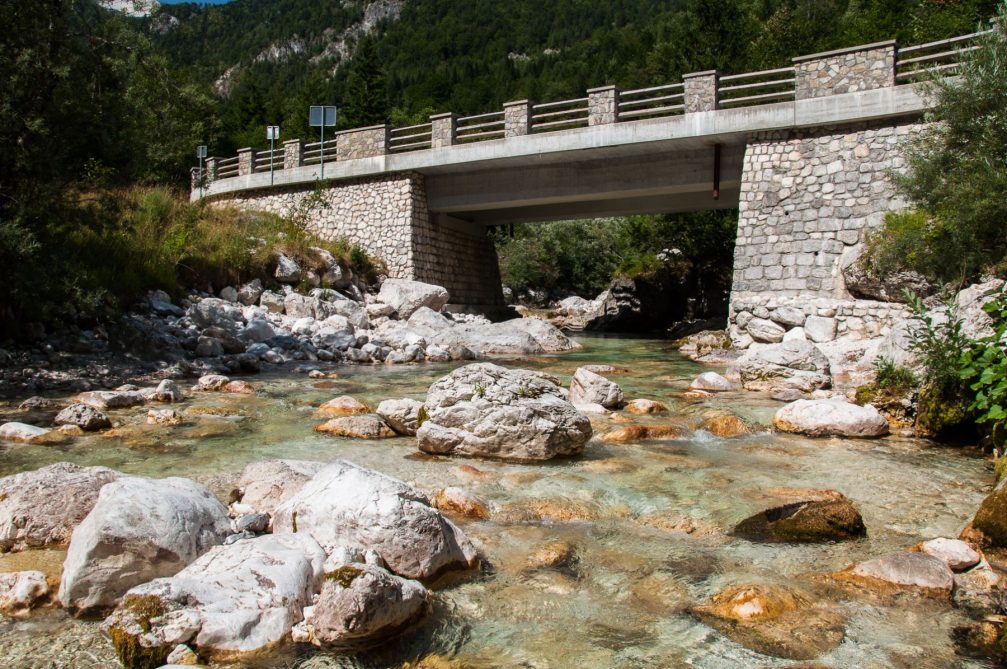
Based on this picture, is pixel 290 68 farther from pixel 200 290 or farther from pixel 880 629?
pixel 880 629

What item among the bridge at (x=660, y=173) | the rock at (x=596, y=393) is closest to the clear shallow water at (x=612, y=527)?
the rock at (x=596, y=393)

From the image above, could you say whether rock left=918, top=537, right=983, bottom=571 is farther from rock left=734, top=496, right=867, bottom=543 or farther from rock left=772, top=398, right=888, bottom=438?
rock left=772, top=398, right=888, bottom=438

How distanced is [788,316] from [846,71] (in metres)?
5.13

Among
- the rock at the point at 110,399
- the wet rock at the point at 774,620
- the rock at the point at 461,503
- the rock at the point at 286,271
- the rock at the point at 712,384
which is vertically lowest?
the wet rock at the point at 774,620

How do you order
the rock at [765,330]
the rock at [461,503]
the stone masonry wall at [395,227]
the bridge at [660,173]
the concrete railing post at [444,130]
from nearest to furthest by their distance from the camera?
the rock at [461,503]
the bridge at [660,173]
the rock at [765,330]
the concrete railing post at [444,130]
the stone masonry wall at [395,227]

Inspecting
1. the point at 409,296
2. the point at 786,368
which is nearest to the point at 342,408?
the point at 786,368

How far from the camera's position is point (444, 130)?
66.9 ft

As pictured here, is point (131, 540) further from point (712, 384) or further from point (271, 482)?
point (712, 384)

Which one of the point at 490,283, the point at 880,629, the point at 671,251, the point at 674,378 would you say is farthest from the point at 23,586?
the point at 671,251

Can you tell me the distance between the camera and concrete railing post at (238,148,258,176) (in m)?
25.0

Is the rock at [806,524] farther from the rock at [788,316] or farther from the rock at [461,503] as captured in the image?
the rock at [788,316]

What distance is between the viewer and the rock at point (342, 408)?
8.03 meters

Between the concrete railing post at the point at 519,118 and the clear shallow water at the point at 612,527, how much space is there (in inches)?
474

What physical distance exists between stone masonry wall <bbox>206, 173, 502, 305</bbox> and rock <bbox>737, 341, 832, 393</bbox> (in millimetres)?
12102
